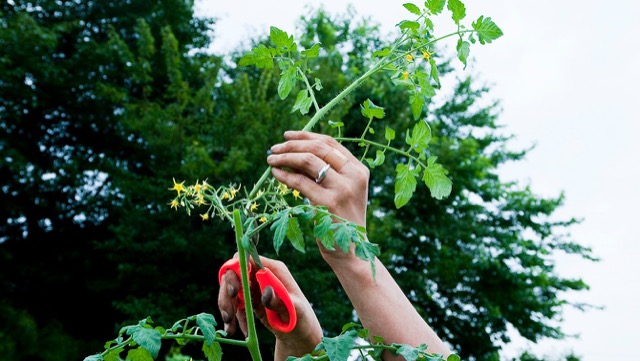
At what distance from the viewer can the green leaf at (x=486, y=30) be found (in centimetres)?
114

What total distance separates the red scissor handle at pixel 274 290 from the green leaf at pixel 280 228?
28cm

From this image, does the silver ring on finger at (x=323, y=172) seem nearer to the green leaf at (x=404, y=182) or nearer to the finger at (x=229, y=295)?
the green leaf at (x=404, y=182)

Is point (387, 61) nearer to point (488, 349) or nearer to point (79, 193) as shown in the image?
point (79, 193)

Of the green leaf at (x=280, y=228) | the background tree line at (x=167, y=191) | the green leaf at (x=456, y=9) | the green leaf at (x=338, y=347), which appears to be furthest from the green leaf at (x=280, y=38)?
the background tree line at (x=167, y=191)

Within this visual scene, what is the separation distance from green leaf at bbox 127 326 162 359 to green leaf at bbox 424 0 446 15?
598 millimetres

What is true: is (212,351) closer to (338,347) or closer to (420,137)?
(338,347)

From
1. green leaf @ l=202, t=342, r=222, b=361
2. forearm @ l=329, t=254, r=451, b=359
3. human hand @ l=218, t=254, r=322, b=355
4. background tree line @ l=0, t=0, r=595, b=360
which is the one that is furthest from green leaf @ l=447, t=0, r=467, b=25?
background tree line @ l=0, t=0, r=595, b=360

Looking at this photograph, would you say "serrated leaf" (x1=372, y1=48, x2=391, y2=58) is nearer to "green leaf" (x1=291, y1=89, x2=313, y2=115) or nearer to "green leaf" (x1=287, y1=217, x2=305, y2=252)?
"green leaf" (x1=291, y1=89, x2=313, y2=115)

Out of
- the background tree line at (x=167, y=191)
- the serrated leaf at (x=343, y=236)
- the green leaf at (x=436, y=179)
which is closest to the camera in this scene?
the serrated leaf at (x=343, y=236)

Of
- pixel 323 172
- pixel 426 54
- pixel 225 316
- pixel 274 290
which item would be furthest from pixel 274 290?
pixel 426 54

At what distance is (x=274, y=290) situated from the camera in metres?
1.17

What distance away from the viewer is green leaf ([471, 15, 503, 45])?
3.73 ft

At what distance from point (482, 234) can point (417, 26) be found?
48.9 feet

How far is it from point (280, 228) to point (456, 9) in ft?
1.52
